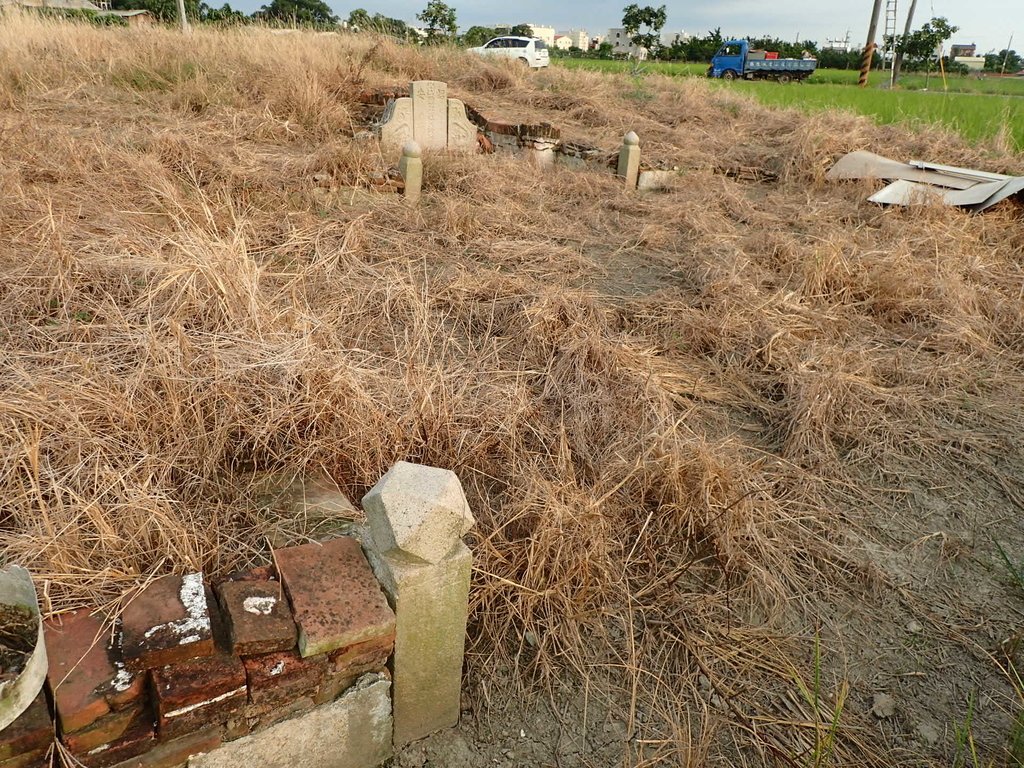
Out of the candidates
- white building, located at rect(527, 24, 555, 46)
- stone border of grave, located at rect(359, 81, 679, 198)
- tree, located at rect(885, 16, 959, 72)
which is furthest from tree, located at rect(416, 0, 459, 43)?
white building, located at rect(527, 24, 555, 46)

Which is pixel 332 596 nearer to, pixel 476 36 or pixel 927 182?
pixel 927 182

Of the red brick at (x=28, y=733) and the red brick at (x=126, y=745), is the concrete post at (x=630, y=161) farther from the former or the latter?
the red brick at (x=28, y=733)

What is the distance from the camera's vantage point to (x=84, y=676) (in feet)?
4.18

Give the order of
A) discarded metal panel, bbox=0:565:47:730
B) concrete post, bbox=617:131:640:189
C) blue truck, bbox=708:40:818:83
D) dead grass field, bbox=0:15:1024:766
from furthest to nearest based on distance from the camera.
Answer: blue truck, bbox=708:40:818:83, concrete post, bbox=617:131:640:189, dead grass field, bbox=0:15:1024:766, discarded metal panel, bbox=0:565:47:730

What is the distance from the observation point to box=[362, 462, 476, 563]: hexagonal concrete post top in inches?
59.2

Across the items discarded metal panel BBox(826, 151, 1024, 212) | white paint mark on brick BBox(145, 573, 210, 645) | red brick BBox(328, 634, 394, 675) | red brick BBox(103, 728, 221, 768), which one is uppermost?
discarded metal panel BBox(826, 151, 1024, 212)

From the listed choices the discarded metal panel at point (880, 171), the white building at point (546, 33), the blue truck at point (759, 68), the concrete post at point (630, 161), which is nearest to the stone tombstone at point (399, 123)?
the concrete post at point (630, 161)

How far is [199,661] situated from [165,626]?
0.33ft

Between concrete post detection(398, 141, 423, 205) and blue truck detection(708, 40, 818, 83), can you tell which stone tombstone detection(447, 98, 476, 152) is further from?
blue truck detection(708, 40, 818, 83)

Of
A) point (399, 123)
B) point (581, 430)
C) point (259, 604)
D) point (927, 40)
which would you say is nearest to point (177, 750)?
point (259, 604)

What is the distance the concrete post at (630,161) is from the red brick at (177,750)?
7.17 m

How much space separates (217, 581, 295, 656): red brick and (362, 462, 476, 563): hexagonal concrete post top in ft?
0.84

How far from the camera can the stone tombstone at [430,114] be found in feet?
25.5

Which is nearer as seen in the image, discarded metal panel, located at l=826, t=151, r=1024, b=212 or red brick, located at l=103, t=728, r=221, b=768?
red brick, located at l=103, t=728, r=221, b=768
